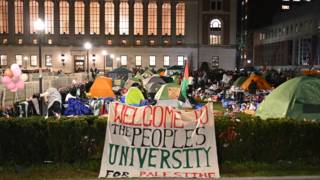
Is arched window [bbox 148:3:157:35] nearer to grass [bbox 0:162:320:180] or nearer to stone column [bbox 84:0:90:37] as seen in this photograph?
stone column [bbox 84:0:90:37]

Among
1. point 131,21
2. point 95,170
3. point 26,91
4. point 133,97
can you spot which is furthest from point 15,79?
point 131,21

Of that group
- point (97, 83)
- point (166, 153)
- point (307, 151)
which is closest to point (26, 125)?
point (166, 153)

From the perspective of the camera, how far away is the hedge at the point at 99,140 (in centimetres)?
947

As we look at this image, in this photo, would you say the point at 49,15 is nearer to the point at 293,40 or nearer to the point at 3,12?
the point at 3,12

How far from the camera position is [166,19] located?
289 ft

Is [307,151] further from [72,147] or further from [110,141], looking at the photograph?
[72,147]

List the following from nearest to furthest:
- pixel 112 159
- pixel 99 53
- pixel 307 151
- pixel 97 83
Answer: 1. pixel 112 159
2. pixel 307 151
3. pixel 97 83
4. pixel 99 53

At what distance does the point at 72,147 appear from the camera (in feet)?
31.6

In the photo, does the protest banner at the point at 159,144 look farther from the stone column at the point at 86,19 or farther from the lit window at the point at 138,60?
the lit window at the point at 138,60

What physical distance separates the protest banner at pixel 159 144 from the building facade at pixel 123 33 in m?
77.7

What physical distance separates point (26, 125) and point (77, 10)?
8094 cm

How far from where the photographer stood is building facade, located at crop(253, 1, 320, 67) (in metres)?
77.4

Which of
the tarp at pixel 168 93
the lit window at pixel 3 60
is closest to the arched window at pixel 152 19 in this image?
the lit window at pixel 3 60

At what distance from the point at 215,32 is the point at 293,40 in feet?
51.1
